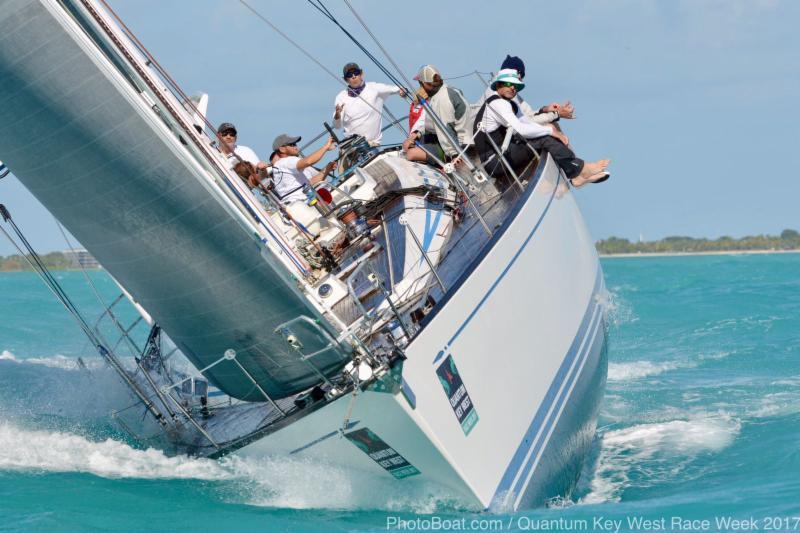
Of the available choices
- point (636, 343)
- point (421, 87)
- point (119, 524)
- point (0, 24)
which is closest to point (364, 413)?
point (119, 524)

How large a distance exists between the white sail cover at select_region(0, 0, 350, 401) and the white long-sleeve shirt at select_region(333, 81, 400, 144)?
3.01 m

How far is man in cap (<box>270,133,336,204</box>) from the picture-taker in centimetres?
730

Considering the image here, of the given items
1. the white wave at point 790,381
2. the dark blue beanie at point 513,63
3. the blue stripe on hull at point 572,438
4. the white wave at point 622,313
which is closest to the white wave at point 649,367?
the white wave at point 790,381

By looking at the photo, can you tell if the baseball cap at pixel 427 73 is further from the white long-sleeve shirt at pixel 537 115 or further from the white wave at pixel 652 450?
the white wave at pixel 652 450

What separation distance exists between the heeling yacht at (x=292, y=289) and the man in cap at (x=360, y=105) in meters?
1.74

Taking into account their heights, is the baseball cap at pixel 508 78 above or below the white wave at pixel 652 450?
above

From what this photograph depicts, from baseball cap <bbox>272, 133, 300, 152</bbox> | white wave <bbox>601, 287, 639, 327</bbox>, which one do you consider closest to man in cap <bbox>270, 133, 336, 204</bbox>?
baseball cap <bbox>272, 133, 300, 152</bbox>

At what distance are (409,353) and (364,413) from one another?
0.42 m

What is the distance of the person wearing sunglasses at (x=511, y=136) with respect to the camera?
721cm

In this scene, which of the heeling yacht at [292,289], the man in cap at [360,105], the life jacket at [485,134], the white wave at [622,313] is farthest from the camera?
the white wave at [622,313]

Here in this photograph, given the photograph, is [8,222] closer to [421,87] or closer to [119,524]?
[119,524]

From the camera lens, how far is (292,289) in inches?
212

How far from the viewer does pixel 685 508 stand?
5434mm

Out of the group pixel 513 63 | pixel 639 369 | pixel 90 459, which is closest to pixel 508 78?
pixel 513 63
